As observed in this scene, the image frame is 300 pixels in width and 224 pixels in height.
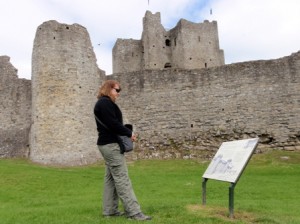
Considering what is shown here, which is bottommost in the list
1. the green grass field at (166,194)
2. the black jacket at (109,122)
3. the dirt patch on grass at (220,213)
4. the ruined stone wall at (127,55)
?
the green grass field at (166,194)

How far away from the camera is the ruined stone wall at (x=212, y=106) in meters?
24.8

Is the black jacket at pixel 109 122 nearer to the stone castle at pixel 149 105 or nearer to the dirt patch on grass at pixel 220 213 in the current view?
the dirt patch on grass at pixel 220 213

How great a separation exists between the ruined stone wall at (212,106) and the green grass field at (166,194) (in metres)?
1.83

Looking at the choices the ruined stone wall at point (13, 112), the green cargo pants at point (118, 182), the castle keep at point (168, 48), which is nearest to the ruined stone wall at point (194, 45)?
the castle keep at point (168, 48)

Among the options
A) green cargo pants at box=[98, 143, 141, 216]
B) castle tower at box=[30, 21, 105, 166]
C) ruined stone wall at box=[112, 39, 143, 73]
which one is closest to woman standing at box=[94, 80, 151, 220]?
green cargo pants at box=[98, 143, 141, 216]

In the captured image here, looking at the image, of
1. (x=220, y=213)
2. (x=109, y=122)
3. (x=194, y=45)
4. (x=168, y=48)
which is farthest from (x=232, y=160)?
(x=168, y=48)

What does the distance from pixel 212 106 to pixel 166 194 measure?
13697 millimetres

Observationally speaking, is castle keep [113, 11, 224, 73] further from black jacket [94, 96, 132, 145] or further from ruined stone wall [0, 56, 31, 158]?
black jacket [94, 96, 132, 145]

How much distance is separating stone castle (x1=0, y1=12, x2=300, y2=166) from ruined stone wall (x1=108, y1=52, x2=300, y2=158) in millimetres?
58

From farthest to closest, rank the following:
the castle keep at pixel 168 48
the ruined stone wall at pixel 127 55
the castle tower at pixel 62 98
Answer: the ruined stone wall at pixel 127 55
the castle keep at pixel 168 48
the castle tower at pixel 62 98

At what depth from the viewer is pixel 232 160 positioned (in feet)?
26.0

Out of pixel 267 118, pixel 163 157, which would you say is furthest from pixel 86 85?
pixel 267 118

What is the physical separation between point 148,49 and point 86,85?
78.6 feet

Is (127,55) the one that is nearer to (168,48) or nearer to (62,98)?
(168,48)
